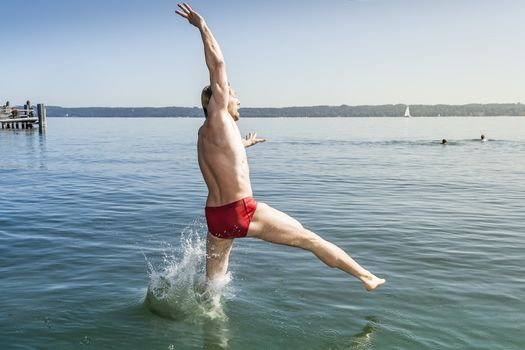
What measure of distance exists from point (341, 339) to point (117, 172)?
64.8 feet

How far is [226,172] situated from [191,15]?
5.31 feet

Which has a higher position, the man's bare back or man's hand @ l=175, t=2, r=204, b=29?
man's hand @ l=175, t=2, r=204, b=29

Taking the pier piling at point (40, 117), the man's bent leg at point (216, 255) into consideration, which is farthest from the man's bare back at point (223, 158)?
the pier piling at point (40, 117)

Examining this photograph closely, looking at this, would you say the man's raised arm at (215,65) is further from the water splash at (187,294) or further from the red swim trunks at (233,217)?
the water splash at (187,294)

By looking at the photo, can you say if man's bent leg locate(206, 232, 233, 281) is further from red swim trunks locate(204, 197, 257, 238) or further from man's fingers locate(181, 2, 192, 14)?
man's fingers locate(181, 2, 192, 14)

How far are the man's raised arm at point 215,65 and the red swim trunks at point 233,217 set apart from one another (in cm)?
100

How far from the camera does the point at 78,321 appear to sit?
249 inches

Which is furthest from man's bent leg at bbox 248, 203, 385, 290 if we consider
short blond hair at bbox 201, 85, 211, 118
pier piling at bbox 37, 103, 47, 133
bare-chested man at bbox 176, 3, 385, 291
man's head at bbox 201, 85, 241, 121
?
pier piling at bbox 37, 103, 47, 133

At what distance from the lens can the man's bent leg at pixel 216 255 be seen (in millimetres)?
6082

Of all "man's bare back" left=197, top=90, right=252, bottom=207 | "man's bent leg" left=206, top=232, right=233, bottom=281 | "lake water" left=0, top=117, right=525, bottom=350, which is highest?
"man's bare back" left=197, top=90, right=252, bottom=207

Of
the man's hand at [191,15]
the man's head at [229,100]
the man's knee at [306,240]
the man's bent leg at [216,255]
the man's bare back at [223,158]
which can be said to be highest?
the man's hand at [191,15]

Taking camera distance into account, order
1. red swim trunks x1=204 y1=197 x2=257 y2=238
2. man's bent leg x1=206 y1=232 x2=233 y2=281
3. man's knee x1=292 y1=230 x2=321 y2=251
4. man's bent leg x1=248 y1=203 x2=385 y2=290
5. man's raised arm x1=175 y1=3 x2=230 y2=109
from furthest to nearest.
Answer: man's bent leg x1=206 y1=232 x2=233 y2=281 < man's knee x1=292 y1=230 x2=321 y2=251 < man's bent leg x1=248 y1=203 x2=385 y2=290 < red swim trunks x1=204 y1=197 x2=257 y2=238 < man's raised arm x1=175 y1=3 x2=230 y2=109

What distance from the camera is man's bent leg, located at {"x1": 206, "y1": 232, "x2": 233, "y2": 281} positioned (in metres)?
6.08

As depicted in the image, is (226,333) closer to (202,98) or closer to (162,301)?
(162,301)
